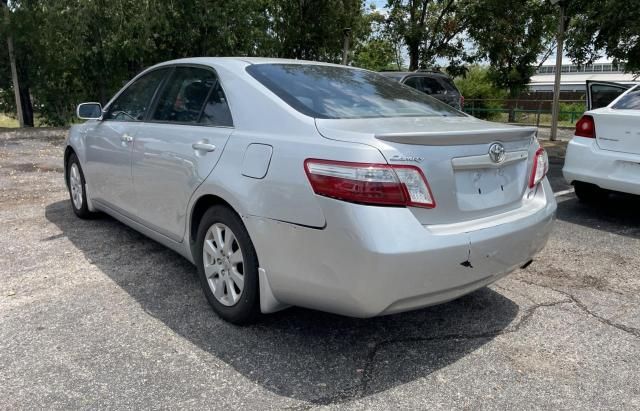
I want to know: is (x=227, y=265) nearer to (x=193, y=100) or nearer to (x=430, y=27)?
(x=193, y=100)

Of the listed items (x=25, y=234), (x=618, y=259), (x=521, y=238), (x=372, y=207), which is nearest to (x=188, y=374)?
(x=372, y=207)

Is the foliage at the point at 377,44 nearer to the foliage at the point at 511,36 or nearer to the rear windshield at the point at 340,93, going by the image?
the foliage at the point at 511,36

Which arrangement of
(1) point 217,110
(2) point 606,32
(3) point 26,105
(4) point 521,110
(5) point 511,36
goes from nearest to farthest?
(1) point 217,110 → (2) point 606,32 → (3) point 26,105 → (4) point 521,110 → (5) point 511,36

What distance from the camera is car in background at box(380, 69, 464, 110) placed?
11391 millimetres

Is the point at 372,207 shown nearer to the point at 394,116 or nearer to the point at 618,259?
the point at 394,116

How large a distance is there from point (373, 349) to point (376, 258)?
0.78 metres

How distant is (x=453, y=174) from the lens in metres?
2.65

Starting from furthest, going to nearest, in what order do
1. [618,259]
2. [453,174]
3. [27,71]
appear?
[27,71] < [618,259] < [453,174]

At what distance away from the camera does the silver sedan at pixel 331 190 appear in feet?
8.08

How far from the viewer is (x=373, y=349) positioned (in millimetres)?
2959

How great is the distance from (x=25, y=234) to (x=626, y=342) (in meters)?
4.86

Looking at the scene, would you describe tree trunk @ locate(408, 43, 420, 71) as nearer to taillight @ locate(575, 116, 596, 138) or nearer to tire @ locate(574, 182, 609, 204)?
tire @ locate(574, 182, 609, 204)

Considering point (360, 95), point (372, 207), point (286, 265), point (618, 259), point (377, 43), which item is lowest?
point (618, 259)

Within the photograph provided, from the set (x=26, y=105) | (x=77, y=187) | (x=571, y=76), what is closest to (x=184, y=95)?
(x=77, y=187)
